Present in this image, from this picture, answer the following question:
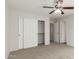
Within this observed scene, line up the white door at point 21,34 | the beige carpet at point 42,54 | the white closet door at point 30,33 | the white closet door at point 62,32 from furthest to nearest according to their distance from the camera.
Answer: the white closet door at point 62,32 → the white closet door at point 30,33 → the white door at point 21,34 → the beige carpet at point 42,54

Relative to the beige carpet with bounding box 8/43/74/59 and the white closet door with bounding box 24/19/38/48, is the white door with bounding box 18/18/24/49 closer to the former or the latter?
the white closet door with bounding box 24/19/38/48

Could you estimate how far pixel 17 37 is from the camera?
17.8ft

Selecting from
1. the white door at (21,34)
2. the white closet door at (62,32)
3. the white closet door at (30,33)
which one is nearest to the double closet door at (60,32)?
A: the white closet door at (62,32)

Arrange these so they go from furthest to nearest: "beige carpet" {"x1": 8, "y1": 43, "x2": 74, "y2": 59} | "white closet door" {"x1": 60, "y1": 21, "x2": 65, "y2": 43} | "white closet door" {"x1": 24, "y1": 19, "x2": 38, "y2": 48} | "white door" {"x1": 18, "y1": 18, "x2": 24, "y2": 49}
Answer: "white closet door" {"x1": 60, "y1": 21, "x2": 65, "y2": 43} < "white closet door" {"x1": 24, "y1": 19, "x2": 38, "y2": 48} < "white door" {"x1": 18, "y1": 18, "x2": 24, "y2": 49} < "beige carpet" {"x1": 8, "y1": 43, "x2": 74, "y2": 59}

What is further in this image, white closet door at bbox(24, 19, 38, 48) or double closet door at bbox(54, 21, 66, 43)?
double closet door at bbox(54, 21, 66, 43)

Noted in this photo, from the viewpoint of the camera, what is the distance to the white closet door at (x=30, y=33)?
5.90 metres

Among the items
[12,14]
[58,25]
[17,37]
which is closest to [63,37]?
[58,25]

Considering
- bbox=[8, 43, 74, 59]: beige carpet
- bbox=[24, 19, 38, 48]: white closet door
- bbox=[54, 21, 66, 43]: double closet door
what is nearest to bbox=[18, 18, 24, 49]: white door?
bbox=[24, 19, 38, 48]: white closet door

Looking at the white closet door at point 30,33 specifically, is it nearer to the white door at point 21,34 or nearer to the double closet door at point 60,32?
the white door at point 21,34

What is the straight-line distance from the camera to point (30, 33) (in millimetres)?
6168

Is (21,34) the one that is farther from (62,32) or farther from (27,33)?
(62,32)

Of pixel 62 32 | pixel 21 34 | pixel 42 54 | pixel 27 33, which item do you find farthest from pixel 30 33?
pixel 62 32

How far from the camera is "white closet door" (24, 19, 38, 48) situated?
590cm
